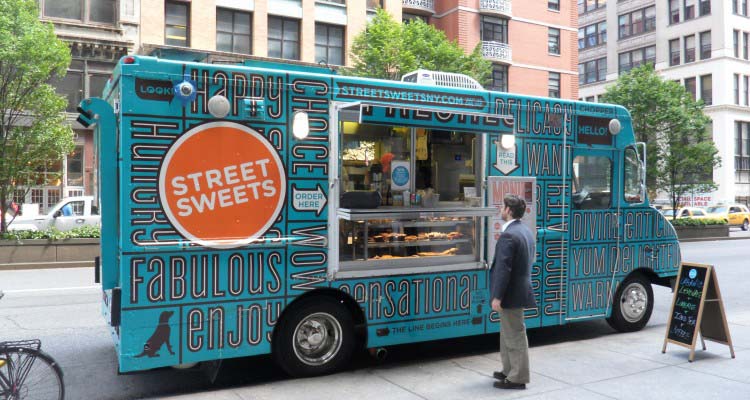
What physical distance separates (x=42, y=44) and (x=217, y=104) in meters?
14.4

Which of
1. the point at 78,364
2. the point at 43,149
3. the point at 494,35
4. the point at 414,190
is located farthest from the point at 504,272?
the point at 494,35

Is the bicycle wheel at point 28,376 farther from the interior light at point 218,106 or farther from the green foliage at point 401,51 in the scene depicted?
the green foliage at point 401,51

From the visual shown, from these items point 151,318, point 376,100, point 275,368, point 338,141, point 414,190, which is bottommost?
point 275,368

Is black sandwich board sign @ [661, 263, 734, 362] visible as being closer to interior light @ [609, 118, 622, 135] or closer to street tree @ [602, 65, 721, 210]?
interior light @ [609, 118, 622, 135]

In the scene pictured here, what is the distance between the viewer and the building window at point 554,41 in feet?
138

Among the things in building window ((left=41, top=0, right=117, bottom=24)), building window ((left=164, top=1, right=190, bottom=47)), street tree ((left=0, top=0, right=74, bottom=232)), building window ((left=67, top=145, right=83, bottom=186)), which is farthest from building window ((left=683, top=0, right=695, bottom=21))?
street tree ((left=0, top=0, right=74, bottom=232))

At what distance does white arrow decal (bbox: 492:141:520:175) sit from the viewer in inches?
275

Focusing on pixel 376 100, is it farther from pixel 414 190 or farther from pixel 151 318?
pixel 151 318

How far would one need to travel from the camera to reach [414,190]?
665 centimetres

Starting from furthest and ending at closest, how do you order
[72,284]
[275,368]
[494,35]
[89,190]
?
[494,35] < [89,190] < [72,284] < [275,368]

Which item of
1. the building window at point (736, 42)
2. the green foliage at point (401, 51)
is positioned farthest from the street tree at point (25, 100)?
the building window at point (736, 42)

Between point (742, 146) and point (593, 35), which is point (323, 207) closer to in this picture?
point (742, 146)

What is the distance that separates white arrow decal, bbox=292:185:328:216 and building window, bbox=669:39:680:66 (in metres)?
54.2

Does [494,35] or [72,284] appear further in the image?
[494,35]
